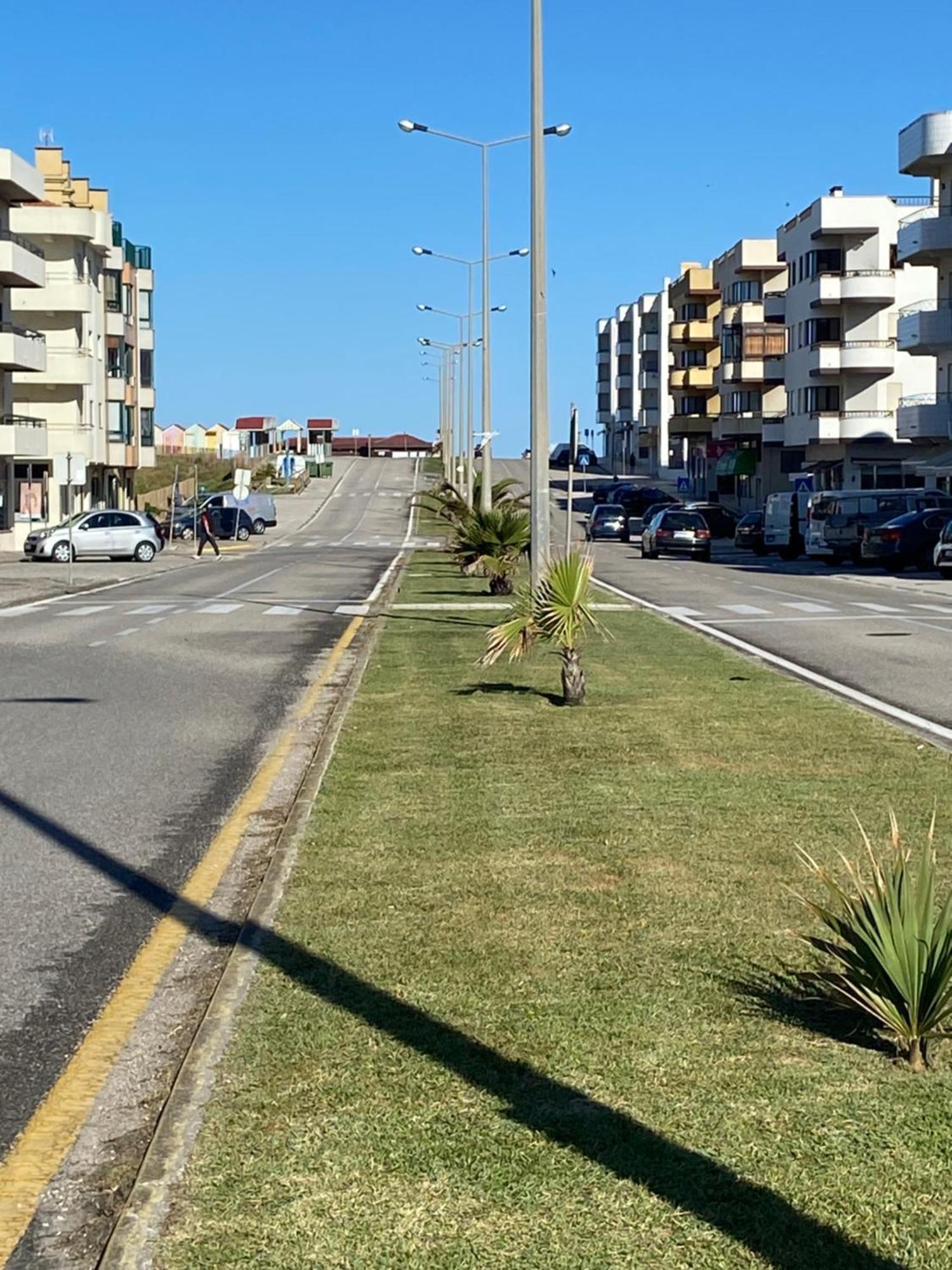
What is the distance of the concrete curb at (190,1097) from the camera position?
402cm

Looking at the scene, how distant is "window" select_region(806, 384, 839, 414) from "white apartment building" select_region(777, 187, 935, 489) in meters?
0.04

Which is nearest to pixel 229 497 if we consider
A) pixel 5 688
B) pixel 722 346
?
pixel 722 346

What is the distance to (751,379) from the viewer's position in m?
106

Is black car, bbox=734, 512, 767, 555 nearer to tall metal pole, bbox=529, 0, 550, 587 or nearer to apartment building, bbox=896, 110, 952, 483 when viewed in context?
apartment building, bbox=896, 110, 952, 483

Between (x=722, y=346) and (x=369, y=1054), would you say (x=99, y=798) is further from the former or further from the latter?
(x=722, y=346)

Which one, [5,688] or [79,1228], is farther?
Answer: [5,688]

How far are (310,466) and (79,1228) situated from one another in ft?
461

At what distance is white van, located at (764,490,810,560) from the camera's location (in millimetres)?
56406

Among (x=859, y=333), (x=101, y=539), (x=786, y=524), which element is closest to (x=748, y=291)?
(x=859, y=333)

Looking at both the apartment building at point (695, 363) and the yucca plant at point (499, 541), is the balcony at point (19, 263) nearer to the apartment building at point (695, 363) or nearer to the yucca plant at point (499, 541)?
the yucca plant at point (499, 541)

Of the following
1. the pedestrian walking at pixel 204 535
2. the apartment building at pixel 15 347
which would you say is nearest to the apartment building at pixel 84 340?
the apartment building at pixel 15 347

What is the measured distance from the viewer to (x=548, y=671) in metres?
17.0

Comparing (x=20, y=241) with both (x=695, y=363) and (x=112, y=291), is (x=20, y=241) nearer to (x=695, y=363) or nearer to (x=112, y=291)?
(x=112, y=291)

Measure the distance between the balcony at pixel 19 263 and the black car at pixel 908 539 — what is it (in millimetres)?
36018
